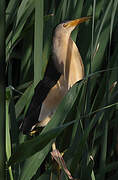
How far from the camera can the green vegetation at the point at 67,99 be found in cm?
71

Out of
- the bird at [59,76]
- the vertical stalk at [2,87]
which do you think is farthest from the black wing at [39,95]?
the vertical stalk at [2,87]

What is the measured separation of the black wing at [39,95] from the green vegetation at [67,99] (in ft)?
0.07

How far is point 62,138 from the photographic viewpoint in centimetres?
110

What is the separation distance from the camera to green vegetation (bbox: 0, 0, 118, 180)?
0.71 metres

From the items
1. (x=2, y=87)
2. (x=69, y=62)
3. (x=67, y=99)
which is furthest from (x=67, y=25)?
(x=2, y=87)

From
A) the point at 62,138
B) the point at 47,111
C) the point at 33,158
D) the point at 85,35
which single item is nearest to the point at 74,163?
the point at 33,158

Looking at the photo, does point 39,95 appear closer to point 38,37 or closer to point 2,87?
point 38,37

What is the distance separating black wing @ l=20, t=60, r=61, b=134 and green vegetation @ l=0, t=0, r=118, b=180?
22 mm

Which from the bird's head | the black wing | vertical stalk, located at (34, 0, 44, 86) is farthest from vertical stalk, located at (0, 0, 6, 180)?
the bird's head

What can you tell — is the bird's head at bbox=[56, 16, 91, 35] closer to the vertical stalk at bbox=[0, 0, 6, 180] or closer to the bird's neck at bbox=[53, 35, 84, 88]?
the bird's neck at bbox=[53, 35, 84, 88]

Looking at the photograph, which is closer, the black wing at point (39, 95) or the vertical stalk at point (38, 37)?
the vertical stalk at point (38, 37)

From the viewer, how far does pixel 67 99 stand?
0.74 metres

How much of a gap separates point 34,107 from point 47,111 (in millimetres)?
84

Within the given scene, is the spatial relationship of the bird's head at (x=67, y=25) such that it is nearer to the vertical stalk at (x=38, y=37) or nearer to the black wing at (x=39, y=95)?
the black wing at (x=39, y=95)
